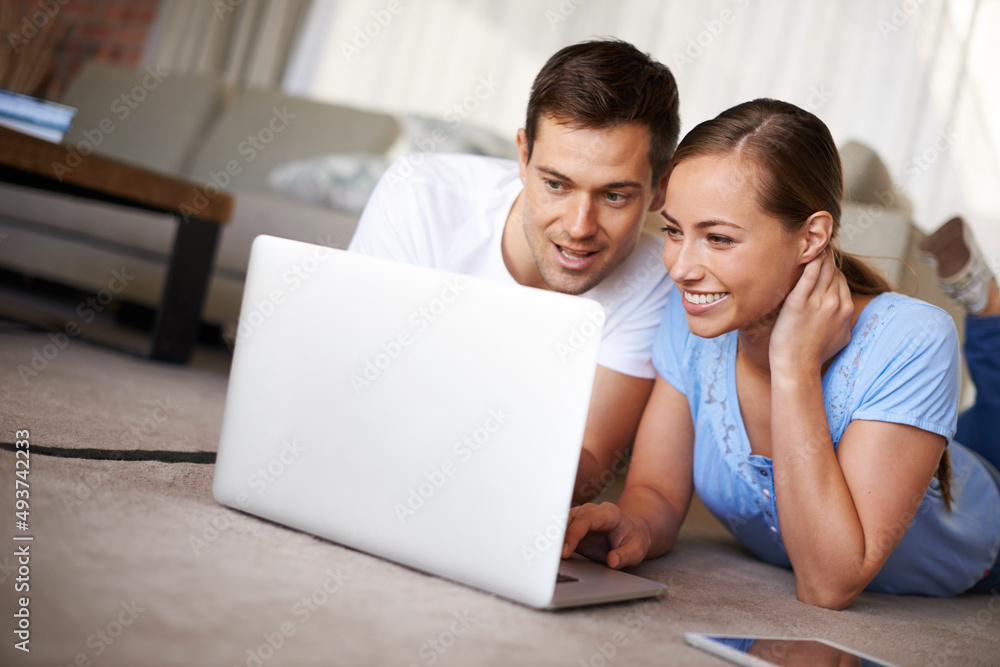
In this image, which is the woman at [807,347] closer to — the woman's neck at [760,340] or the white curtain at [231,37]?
the woman's neck at [760,340]

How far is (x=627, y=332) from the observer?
4.57ft

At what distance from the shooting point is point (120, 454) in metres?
1.15

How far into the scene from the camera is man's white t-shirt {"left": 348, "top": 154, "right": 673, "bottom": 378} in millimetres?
1396

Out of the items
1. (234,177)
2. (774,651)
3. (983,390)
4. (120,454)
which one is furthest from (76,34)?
(774,651)

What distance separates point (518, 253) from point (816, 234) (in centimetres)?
55
